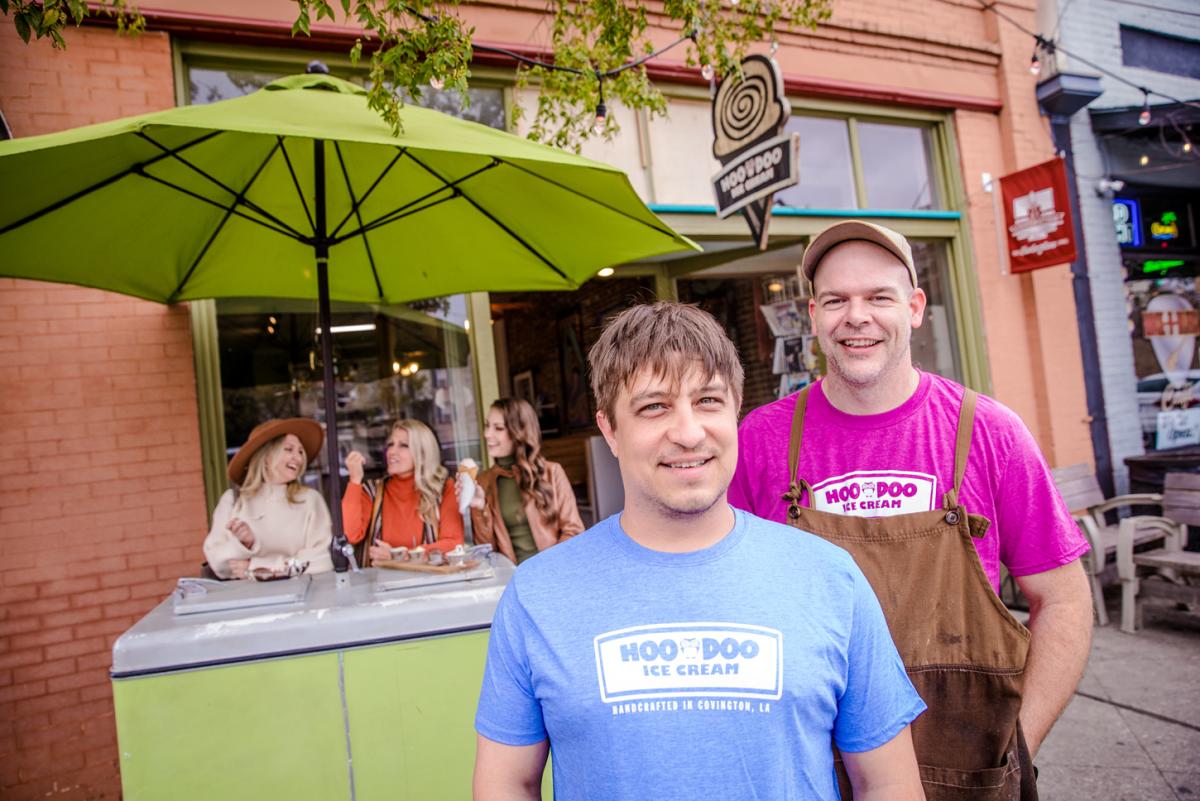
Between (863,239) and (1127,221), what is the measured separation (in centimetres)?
786

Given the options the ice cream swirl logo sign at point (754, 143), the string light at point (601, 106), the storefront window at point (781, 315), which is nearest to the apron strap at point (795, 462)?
the ice cream swirl logo sign at point (754, 143)

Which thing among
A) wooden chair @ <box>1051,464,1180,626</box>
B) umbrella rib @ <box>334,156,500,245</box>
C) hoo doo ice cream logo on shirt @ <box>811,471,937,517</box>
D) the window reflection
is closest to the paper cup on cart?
umbrella rib @ <box>334,156,500,245</box>

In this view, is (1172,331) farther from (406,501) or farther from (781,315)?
(406,501)

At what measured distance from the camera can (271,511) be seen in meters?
3.65

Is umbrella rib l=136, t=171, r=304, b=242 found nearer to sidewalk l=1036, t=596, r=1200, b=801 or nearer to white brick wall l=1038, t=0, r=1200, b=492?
sidewalk l=1036, t=596, r=1200, b=801

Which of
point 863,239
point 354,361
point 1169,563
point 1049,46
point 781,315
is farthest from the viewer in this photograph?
point 1049,46

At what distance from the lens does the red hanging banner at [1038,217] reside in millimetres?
6418

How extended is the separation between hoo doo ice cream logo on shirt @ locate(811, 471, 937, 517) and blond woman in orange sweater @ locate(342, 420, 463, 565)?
8.24ft

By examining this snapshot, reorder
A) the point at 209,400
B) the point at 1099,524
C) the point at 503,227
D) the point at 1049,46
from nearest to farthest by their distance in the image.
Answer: the point at 503,227
the point at 209,400
the point at 1099,524
the point at 1049,46

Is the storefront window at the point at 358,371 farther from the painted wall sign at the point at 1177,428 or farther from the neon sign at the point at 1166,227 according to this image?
the neon sign at the point at 1166,227

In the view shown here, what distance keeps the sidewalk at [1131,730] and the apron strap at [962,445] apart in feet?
8.50

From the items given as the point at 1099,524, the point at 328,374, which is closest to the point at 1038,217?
the point at 1099,524

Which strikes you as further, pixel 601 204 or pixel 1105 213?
pixel 1105 213

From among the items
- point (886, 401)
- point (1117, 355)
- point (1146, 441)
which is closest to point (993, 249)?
point (1117, 355)
